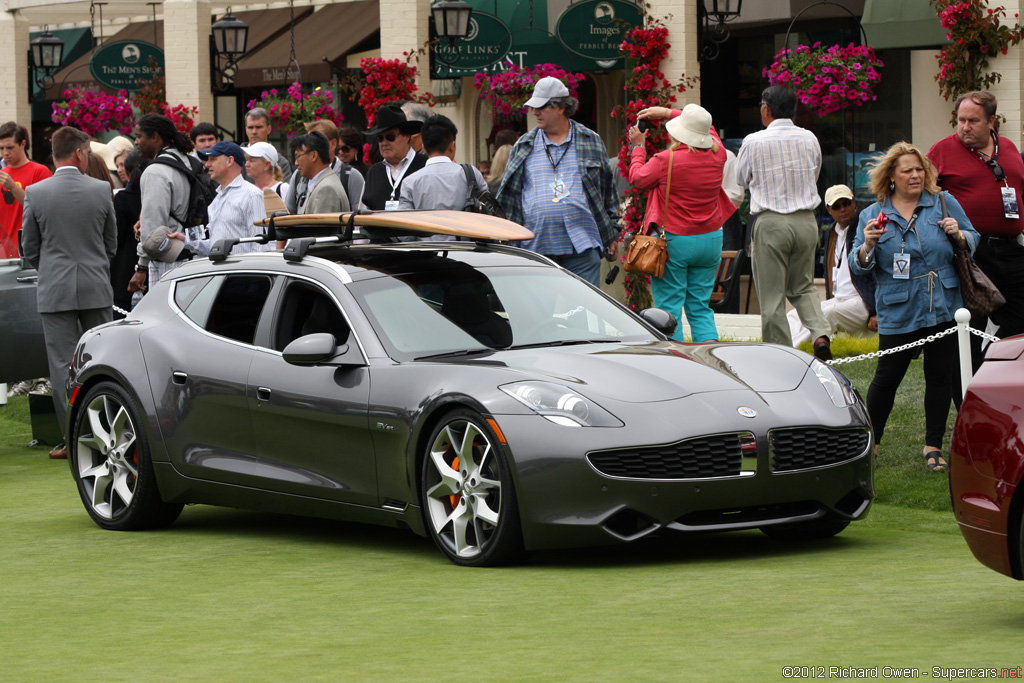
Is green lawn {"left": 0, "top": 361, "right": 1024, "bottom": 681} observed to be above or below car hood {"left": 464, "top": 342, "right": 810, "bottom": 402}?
below

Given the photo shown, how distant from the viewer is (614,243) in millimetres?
12617

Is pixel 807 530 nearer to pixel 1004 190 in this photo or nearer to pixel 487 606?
pixel 487 606

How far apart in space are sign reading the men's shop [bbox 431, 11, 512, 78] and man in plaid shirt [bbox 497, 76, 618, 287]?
10.2m

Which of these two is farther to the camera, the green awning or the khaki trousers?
the green awning

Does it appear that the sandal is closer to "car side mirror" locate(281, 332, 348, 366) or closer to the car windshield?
the car windshield

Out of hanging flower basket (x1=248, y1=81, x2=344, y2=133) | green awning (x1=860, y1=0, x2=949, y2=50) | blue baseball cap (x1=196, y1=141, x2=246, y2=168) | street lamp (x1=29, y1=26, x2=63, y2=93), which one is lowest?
blue baseball cap (x1=196, y1=141, x2=246, y2=168)

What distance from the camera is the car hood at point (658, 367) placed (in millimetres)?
7719

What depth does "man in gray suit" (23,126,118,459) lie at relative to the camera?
12.2 metres

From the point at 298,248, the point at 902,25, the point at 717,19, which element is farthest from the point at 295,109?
Answer: the point at 298,248

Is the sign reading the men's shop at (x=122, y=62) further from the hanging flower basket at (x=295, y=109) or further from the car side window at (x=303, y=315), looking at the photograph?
the car side window at (x=303, y=315)

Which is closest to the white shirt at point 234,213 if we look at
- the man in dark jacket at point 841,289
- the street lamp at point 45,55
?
the man in dark jacket at point 841,289

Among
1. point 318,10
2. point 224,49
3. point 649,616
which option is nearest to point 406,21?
point 224,49

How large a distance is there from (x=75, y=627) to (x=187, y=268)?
3.43m

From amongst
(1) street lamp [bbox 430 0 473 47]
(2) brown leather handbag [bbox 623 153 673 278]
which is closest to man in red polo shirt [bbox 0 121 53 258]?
(2) brown leather handbag [bbox 623 153 673 278]
